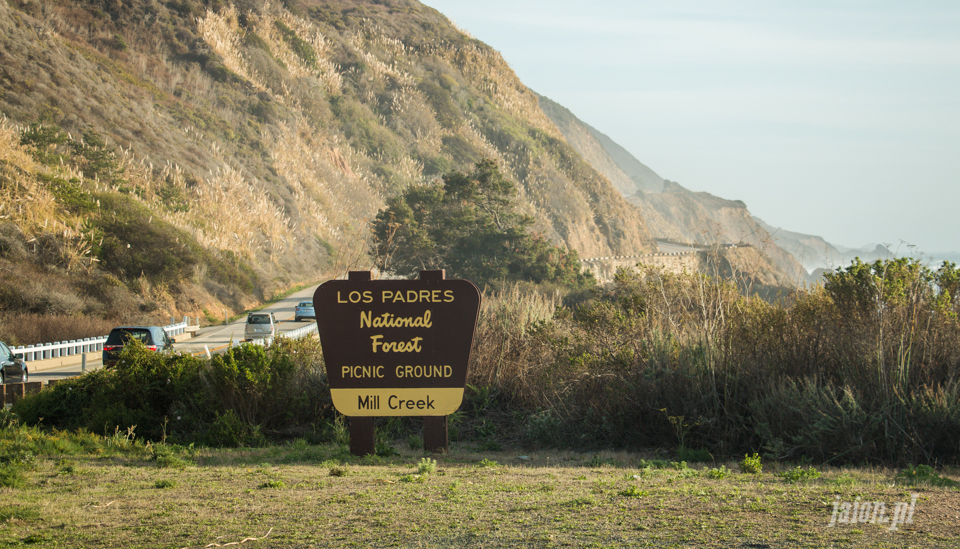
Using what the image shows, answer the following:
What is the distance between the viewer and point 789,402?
24.7 ft

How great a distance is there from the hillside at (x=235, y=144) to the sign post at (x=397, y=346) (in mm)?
3457

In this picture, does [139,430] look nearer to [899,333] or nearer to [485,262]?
[899,333]

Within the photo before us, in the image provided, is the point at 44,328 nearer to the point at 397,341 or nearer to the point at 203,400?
the point at 203,400

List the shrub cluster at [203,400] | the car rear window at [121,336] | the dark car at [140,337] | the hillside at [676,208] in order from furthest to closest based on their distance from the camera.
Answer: the hillside at [676,208], the car rear window at [121,336], the dark car at [140,337], the shrub cluster at [203,400]

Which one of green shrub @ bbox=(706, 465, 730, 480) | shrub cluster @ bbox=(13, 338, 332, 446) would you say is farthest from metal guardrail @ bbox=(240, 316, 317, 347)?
green shrub @ bbox=(706, 465, 730, 480)

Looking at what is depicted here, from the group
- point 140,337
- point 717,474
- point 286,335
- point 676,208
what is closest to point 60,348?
point 140,337

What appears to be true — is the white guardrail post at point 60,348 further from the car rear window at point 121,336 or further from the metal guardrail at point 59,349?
the car rear window at point 121,336

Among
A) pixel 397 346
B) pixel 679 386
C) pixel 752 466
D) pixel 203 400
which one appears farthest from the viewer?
pixel 203 400

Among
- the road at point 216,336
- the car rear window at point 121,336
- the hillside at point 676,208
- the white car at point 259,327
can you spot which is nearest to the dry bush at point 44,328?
Result: the road at point 216,336

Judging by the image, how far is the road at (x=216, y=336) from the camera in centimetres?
1767

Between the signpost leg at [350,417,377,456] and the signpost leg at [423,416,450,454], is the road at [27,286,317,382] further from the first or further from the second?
the signpost leg at [423,416,450,454]

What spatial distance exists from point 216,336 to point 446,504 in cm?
2318

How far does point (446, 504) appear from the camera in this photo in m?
5.27

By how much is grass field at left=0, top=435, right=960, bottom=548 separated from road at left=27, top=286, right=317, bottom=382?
699 cm
